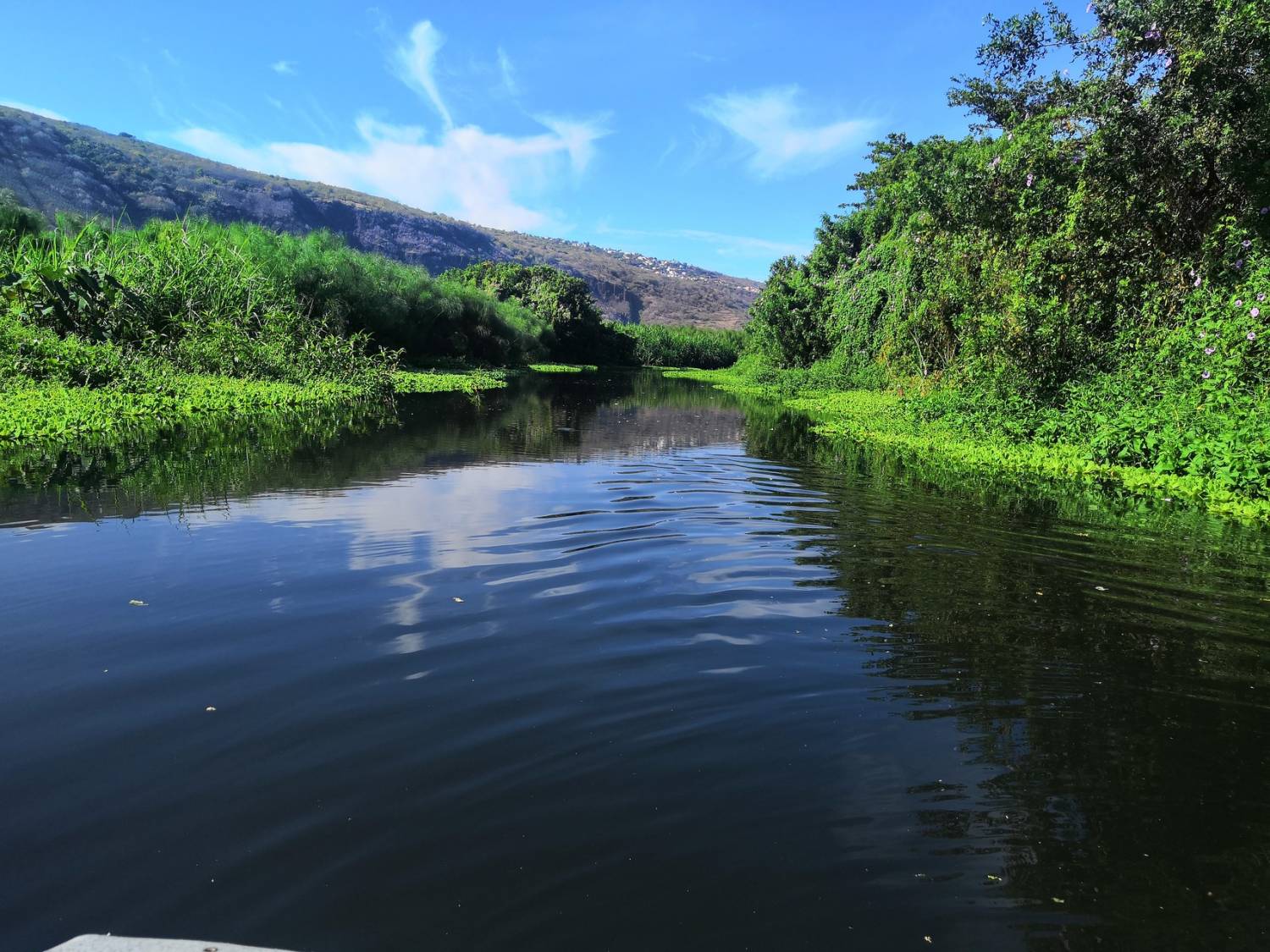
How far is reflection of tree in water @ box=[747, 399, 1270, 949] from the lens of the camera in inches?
99.1

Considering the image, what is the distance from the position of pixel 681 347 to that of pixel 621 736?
8167 cm

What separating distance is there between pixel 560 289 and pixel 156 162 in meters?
91.0

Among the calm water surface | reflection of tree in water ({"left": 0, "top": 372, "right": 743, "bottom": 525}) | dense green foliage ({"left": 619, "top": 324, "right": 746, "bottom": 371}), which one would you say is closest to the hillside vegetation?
reflection of tree in water ({"left": 0, "top": 372, "right": 743, "bottom": 525})

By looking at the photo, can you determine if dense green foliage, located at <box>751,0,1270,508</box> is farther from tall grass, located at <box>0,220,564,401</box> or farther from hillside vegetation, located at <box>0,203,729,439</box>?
tall grass, located at <box>0,220,564,401</box>

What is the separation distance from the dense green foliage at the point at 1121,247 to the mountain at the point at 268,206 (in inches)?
2225

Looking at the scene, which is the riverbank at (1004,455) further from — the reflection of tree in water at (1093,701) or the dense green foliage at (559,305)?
the dense green foliage at (559,305)

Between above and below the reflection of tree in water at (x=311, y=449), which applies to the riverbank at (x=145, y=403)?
above

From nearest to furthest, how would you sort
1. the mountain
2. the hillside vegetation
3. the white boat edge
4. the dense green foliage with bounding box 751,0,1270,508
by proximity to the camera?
the white boat edge < the dense green foliage with bounding box 751,0,1270,508 < the hillside vegetation < the mountain

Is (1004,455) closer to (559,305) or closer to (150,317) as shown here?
(150,317)

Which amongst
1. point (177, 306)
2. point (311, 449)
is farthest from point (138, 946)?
point (177, 306)

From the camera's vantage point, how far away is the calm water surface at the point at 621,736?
7.75ft

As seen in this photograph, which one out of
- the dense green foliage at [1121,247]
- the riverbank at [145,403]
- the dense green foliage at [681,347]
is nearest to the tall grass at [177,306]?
the riverbank at [145,403]

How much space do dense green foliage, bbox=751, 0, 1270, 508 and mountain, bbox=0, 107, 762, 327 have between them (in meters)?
56.5

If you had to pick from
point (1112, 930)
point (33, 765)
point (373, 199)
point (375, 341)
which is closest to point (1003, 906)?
point (1112, 930)
